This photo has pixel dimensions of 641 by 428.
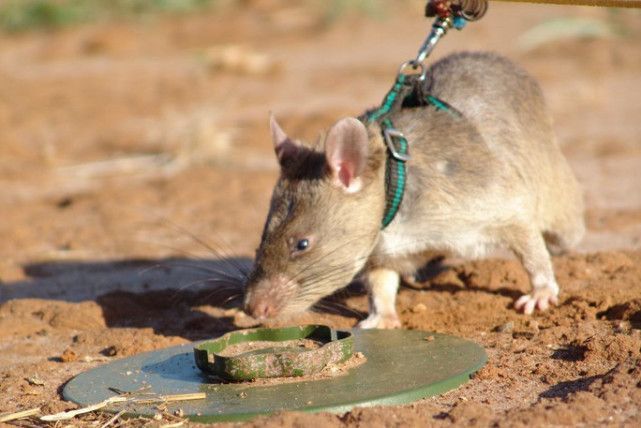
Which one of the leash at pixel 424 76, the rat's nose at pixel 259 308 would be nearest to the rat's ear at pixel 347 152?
the leash at pixel 424 76

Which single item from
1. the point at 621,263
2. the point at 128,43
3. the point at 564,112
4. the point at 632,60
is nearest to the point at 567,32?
the point at 632,60

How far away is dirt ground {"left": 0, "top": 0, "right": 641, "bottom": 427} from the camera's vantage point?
16.5 ft

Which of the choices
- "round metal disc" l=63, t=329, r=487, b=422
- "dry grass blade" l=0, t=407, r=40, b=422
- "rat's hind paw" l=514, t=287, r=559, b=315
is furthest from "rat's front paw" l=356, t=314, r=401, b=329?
"dry grass blade" l=0, t=407, r=40, b=422

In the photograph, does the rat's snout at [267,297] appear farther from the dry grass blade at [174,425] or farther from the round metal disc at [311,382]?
the dry grass blade at [174,425]

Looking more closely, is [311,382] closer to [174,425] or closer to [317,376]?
[317,376]

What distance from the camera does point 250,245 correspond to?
25.7 feet

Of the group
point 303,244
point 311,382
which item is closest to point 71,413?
point 311,382

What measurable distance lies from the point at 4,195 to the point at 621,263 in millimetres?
5879

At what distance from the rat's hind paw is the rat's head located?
99cm

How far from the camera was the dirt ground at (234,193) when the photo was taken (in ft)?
16.5

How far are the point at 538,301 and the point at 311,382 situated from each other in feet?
5.79

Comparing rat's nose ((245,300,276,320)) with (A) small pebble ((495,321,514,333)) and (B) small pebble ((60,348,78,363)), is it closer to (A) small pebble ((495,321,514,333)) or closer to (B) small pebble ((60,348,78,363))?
(B) small pebble ((60,348,78,363))

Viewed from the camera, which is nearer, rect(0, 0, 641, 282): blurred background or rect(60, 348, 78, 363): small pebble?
rect(60, 348, 78, 363): small pebble

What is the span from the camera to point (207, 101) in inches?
549
